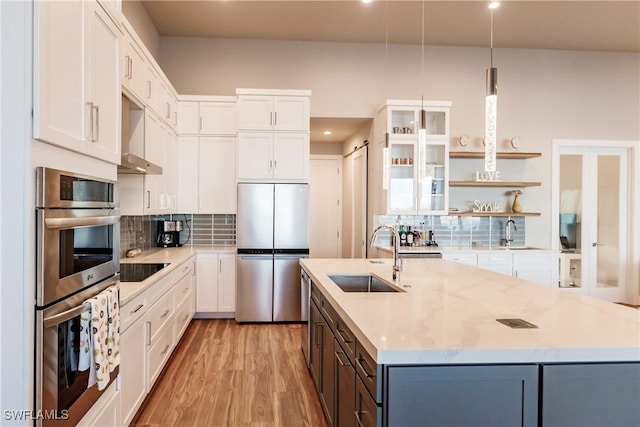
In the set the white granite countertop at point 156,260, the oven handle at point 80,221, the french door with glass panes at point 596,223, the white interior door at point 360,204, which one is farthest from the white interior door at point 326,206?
the oven handle at point 80,221

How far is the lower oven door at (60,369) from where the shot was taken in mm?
1291

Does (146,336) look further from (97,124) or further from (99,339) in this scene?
(97,124)

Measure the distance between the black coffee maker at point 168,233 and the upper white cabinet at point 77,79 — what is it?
313 centimetres

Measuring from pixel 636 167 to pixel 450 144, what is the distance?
2728 millimetres

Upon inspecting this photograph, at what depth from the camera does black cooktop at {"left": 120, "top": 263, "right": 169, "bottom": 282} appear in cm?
266

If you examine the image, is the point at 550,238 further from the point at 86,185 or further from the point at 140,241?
the point at 86,185

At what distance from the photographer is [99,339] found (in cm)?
158

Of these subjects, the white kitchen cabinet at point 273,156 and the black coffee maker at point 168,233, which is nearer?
the white kitchen cabinet at point 273,156

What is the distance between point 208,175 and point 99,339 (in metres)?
3.51

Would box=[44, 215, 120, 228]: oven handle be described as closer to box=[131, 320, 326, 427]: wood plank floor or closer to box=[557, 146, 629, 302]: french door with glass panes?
box=[131, 320, 326, 427]: wood plank floor

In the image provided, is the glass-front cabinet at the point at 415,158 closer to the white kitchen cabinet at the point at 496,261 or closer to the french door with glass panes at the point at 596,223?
the white kitchen cabinet at the point at 496,261

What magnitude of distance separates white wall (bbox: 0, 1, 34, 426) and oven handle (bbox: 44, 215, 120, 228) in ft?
0.25

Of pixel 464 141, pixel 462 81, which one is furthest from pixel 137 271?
pixel 462 81

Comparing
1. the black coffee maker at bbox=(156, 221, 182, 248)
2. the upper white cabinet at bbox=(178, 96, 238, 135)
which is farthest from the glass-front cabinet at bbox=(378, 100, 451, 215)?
the black coffee maker at bbox=(156, 221, 182, 248)
